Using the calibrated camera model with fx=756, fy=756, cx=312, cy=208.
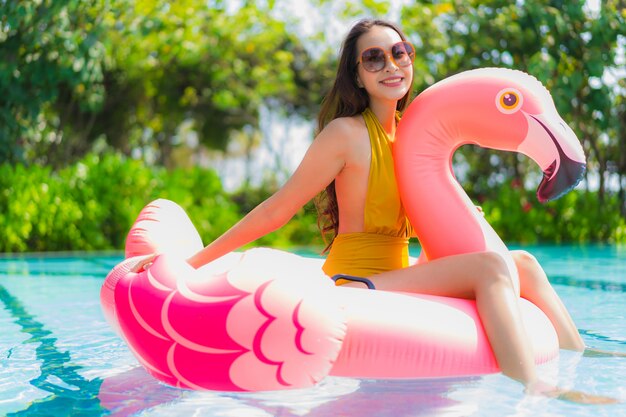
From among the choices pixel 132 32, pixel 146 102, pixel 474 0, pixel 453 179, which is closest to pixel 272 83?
pixel 146 102

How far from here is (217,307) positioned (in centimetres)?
239

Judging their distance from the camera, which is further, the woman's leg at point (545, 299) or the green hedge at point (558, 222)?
the green hedge at point (558, 222)

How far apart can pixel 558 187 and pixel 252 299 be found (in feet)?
4.14

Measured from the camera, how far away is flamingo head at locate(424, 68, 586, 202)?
284 cm

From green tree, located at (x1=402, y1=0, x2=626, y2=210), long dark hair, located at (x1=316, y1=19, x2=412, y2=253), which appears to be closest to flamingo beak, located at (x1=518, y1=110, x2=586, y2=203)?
long dark hair, located at (x1=316, y1=19, x2=412, y2=253)

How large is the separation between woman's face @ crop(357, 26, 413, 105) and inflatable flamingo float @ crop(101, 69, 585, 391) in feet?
0.36

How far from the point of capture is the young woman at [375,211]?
2.62m

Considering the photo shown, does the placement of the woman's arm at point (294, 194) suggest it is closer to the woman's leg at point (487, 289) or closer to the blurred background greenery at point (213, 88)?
the woman's leg at point (487, 289)

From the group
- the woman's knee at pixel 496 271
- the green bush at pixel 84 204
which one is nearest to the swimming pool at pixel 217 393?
the woman's knee at pixel 496 271

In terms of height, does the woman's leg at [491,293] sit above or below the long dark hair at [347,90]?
below

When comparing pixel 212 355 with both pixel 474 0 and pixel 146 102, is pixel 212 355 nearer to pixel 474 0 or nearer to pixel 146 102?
pixel 474 0

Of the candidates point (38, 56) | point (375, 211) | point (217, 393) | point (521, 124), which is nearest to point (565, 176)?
point (521, 124)

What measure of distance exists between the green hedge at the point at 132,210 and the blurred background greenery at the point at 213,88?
0.02m

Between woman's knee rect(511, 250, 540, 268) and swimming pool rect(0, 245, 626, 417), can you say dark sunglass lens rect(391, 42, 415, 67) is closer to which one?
woman's knee rect(511, 250, 540, 268)
